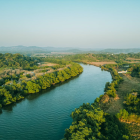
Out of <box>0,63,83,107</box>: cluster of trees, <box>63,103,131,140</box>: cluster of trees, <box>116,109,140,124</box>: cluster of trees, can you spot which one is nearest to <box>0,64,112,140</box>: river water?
<box>0,63,83,107</box>: cluster of trees

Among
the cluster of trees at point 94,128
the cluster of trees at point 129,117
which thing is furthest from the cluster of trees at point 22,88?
the cluster of trees at point 129,117

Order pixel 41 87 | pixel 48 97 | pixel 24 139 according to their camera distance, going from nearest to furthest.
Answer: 1. pixel 24 139
2. pixel 48 97
3. pixel 41 87

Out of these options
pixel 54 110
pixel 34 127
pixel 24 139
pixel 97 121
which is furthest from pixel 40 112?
pixel 97 121

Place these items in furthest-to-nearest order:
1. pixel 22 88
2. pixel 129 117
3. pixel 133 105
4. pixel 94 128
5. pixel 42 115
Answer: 1. pixel 22 88
2. pixel 133 105
3. pixel 42 115
4. pixel 129 117
5. pixel 94 128

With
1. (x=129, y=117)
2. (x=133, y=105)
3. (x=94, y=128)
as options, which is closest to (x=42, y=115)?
(x=94, y=128)

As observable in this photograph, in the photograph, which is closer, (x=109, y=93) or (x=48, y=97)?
(x=109, y=93)

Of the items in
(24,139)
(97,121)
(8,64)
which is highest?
(8,64)

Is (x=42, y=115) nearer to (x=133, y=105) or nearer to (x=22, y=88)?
(x=22, y=88)

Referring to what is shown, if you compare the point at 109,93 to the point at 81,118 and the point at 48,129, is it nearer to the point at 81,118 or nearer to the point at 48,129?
the point at 81,118
